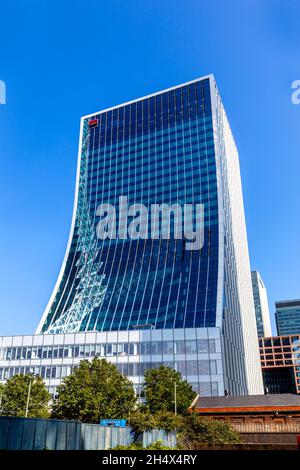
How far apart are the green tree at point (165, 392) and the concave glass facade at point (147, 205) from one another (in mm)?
29847

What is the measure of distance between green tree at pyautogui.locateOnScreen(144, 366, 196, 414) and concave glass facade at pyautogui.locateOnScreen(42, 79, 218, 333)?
97.9 feet

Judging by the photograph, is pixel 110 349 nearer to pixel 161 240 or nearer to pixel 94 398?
pixel 161 240

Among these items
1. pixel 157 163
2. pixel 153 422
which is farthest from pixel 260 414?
pixel 157 163

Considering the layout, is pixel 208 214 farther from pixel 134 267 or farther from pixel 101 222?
pixel 101 222

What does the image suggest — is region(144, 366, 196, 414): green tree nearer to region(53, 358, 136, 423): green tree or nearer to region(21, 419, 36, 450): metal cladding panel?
region(53, 358, 136, 423): green tree

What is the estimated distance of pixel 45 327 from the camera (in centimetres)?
11894

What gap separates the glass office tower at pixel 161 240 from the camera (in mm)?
109188

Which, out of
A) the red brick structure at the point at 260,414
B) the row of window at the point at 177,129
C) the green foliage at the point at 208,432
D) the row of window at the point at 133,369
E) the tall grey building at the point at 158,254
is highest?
the row of window at the point at 177,129

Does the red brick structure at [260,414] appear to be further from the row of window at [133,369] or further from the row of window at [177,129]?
the row of window at [177,129]

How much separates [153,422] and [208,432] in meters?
9.68

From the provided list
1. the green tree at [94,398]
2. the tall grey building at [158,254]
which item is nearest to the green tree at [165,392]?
the green tree at [94,398]

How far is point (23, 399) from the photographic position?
6594cm

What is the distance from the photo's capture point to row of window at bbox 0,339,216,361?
94.4m

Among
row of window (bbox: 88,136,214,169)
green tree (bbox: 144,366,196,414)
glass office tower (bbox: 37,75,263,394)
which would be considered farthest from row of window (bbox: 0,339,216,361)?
row of window (bbox: 88,136,214,169)
